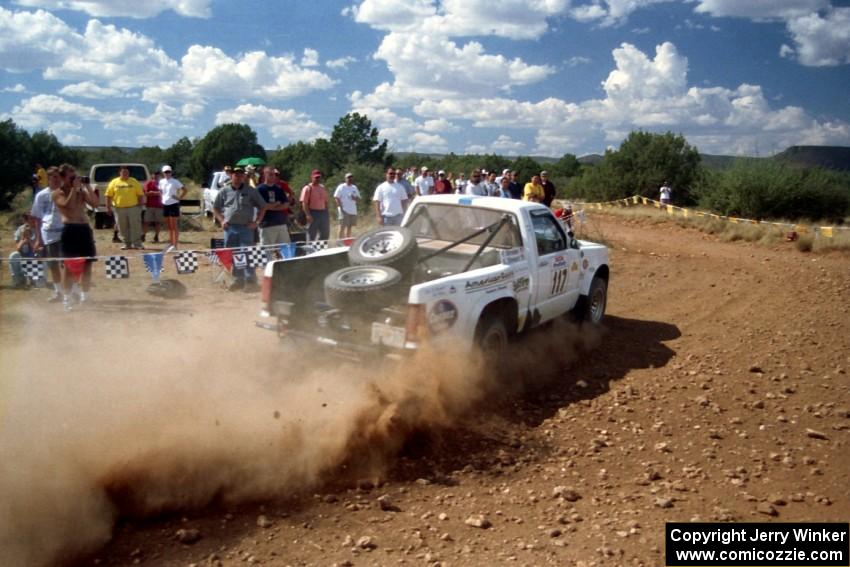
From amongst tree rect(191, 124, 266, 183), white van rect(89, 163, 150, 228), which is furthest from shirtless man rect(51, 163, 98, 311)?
tree rect(191, 124, 266, 183)

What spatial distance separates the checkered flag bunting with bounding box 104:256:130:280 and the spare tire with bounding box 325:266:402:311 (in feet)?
14.8

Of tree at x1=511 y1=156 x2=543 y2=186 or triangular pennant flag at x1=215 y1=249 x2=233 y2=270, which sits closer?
triangular pennant flag at x1=215 y1=249 x2=233 y2=270

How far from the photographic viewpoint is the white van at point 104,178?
1844cm

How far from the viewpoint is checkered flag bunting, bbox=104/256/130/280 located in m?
9.12

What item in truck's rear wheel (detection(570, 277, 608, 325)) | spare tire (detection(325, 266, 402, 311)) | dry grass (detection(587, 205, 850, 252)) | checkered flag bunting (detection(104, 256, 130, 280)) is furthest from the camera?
dry grass (detection(587, 205, 850, 252))

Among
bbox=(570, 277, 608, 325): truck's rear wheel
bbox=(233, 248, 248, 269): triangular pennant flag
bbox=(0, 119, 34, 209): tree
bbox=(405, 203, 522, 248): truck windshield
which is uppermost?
bbox=(0, 119, 34, 209): tree

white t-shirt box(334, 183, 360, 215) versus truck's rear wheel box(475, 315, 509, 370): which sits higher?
white t-shirt box(334, 183, 360, 215)

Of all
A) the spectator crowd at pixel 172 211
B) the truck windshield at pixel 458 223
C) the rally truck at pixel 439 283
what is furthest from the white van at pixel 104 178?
the rally truck at pixel 439 283

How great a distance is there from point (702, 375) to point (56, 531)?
18.4 ft

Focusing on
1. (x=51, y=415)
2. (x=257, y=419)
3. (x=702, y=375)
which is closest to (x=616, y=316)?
(x=702, y=375)

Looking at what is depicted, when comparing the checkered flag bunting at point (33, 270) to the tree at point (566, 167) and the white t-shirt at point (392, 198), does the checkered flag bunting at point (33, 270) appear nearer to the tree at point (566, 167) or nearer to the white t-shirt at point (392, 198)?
the white t-shirt at point (392, 198)

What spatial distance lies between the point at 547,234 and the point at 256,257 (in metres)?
4.78

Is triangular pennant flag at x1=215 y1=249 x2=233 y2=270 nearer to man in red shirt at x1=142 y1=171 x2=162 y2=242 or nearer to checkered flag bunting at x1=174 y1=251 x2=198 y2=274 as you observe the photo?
checkered flag bunting at x1=174 y1=251 x2=198 y2=274

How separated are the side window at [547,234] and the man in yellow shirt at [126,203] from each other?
902 cm
